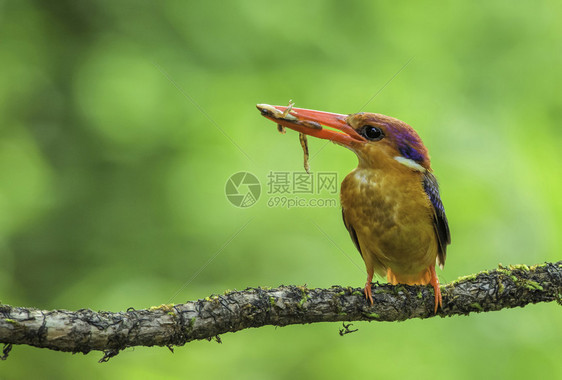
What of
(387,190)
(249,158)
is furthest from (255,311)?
(249,158)

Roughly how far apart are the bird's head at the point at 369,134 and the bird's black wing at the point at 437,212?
0.37 ft

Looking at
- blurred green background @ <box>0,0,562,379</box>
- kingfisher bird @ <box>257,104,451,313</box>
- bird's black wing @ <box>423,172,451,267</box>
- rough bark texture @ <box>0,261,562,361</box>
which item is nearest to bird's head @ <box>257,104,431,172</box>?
kingfisher bird @ <box>257,104,451,313</box>

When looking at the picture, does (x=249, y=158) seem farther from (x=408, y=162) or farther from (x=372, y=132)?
(x=408, y=162)

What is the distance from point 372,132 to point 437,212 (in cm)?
74

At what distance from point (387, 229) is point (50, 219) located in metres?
3.89

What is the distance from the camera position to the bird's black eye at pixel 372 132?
405cm

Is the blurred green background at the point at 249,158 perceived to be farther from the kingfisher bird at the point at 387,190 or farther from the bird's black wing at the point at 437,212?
the kingfisher bird at the point at 387,190

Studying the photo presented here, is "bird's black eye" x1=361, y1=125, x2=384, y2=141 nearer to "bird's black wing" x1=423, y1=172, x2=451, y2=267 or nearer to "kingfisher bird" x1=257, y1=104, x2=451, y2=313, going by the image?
"kingfisher bird" x1=257, y1=104, x2=451, y2=313

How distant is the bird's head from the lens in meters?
4.00

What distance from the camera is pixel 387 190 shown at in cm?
394

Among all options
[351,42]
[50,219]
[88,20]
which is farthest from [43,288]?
[351,42]

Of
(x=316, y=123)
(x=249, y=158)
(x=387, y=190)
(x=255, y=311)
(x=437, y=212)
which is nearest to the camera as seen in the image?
(x=255, y=311)

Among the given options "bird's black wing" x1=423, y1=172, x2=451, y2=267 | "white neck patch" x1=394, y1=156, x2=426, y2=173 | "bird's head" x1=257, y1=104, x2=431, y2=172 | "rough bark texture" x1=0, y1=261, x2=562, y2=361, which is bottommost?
"rough bark texture" x1=0, y1=261, x2=562, y2=361

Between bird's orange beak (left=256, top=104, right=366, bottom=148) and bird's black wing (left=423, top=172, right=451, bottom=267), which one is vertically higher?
bird's orange beak (left=256, top=104, right=366, bottom=148)
